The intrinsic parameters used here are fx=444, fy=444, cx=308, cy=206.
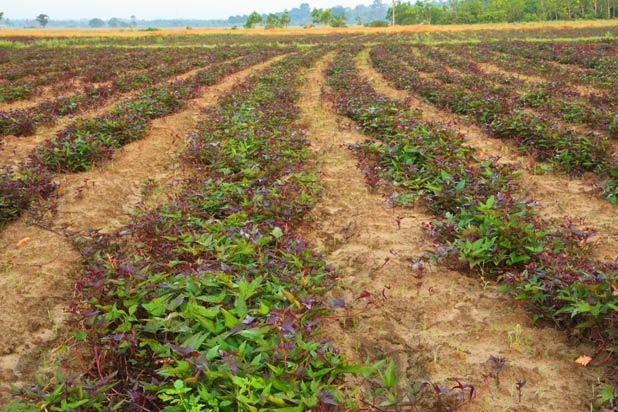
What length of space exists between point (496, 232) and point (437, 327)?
1132 mm

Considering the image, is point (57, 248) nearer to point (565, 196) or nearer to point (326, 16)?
point (565, 196)

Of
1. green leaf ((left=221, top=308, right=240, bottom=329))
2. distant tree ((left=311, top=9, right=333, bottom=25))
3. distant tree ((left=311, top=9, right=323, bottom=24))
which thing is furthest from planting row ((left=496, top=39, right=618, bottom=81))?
distant tree ((left=311, top=9, right=323, bottom=24))

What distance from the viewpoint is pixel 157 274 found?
3.11 m

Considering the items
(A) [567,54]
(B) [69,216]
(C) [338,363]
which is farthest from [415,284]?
(A) [567,54]

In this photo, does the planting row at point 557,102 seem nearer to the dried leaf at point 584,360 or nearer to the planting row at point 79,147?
the dried leaf at point 584,360

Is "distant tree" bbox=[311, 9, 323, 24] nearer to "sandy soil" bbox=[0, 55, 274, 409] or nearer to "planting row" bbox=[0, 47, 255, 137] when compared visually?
"planting row" bbox=[0, 47, 255, 137]

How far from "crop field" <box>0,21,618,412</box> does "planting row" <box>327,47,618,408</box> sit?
2cm

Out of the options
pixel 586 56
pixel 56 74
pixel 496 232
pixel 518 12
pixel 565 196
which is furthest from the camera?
pixel 518 12

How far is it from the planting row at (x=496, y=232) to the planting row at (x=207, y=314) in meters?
1.27

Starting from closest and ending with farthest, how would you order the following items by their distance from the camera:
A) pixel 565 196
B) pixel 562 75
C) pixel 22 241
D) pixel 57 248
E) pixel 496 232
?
pixel 496 232 < pixel 57 248 < pixel 22 241 < pixel 565 196 < pixel 562 75

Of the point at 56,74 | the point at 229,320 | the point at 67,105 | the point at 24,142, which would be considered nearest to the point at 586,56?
the point at 67,105

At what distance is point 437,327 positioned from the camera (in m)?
2.99

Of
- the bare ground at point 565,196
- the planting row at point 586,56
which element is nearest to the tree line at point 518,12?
the planting row at point 586,56

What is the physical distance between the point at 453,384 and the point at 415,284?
1.02 metres
